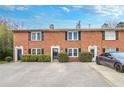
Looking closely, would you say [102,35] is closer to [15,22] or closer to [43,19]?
[43,19]

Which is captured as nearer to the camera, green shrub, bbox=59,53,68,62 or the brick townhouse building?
green shrub, bbox=59,53,68,62

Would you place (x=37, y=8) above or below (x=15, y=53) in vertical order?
above

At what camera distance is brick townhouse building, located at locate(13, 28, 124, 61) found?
35.8 meters

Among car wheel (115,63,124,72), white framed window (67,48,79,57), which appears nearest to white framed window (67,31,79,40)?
white framed window (67,48,79,57)

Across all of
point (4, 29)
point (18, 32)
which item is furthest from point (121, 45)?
point (4, 29)

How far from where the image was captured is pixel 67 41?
35969 millimetres

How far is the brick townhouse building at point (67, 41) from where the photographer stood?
35.8m

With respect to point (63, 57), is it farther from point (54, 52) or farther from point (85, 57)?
point (54, 52)

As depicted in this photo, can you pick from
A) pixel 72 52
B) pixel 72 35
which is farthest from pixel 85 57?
pixel 72 35

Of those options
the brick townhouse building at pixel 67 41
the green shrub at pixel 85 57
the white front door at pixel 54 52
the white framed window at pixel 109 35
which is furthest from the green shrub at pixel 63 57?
the white framed window at pixel 109 35

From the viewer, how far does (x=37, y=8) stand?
1873 inches

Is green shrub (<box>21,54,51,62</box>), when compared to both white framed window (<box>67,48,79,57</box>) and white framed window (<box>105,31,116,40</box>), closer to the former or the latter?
white framed window (<box>67,48,79,57</box>)

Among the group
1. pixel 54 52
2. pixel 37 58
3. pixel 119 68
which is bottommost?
pixel 119 68

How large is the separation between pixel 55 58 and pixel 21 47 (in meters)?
3.93
